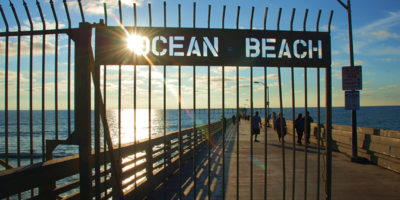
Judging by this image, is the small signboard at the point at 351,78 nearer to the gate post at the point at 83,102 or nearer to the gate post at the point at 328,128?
the gate post at the point at 328,128

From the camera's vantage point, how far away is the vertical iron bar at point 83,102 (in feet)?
12.3

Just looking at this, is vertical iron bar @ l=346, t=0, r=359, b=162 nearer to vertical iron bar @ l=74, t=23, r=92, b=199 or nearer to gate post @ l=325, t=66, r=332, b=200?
gate post @ l=325, t=66, r=332, b=200

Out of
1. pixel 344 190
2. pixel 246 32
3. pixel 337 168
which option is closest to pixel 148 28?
pixel 246 32

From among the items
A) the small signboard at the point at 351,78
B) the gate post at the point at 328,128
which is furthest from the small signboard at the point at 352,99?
the gate post at the point at 328,128

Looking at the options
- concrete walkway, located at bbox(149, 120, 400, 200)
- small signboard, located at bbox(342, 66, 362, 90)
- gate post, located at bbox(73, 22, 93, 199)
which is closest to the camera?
gate post, located at bbox(73, 22, 93, 199)

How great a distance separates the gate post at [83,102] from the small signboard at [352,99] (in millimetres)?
9386

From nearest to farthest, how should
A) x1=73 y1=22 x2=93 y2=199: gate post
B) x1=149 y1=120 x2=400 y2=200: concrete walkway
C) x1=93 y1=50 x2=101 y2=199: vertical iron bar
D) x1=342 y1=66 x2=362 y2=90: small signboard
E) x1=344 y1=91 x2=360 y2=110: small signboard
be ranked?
x1=73 y1=22 x2=93 y2=199: gate post, x1=93 y1=50 x2=101 y2=199: vertical iron bar, x1=149 y1=120 x2=400 y2=200: concrete walkway, x1=342 y1=66 x2=362 y2=90: small signboard, x1=344 y1=91 x2=360 y2=110: small signboard

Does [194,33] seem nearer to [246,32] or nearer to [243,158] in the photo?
[246,32]

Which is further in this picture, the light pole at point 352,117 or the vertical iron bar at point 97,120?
the light pole at point 352,117

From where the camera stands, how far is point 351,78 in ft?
34.3

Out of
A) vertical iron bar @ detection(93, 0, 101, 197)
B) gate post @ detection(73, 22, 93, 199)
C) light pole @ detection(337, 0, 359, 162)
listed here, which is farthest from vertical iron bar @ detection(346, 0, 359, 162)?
gate post @ detection(73, 22, 93, 199)

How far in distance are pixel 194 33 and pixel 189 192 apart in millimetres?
3889

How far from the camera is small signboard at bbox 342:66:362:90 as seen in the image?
10.3m

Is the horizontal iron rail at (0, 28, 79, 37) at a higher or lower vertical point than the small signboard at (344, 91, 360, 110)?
higher
